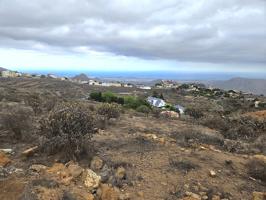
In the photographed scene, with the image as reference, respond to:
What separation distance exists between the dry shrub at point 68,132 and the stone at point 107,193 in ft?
5.05

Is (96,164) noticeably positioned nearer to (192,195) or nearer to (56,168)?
(56,168)

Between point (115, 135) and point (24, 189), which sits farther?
point (115, 135)

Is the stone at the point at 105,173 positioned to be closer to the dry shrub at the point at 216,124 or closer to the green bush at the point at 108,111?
the green bush at the point at 108,111

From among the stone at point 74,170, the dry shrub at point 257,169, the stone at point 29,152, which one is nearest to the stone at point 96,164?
the stone at point 74,170

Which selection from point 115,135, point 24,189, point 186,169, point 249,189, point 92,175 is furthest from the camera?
point 115,135

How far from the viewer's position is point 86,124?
8.98 metres

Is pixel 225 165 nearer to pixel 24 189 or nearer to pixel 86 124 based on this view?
pixel 86 124

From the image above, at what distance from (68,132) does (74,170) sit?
1.50 meters

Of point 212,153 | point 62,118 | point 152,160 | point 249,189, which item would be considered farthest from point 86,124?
point 249,189

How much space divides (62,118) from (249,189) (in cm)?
418

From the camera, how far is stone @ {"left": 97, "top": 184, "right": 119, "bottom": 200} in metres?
6.65

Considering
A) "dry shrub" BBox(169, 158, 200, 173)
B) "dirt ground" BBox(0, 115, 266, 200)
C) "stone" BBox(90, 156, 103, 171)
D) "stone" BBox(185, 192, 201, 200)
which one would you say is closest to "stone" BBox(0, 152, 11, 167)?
A: "dirt ground" BBox(0, 115, 266, 200)

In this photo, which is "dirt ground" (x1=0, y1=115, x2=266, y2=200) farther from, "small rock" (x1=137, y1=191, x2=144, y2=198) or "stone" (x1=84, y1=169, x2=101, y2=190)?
"stone" (x1=84, y1=169, x2=101, y2=190)

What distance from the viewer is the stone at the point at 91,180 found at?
22.6 feet
